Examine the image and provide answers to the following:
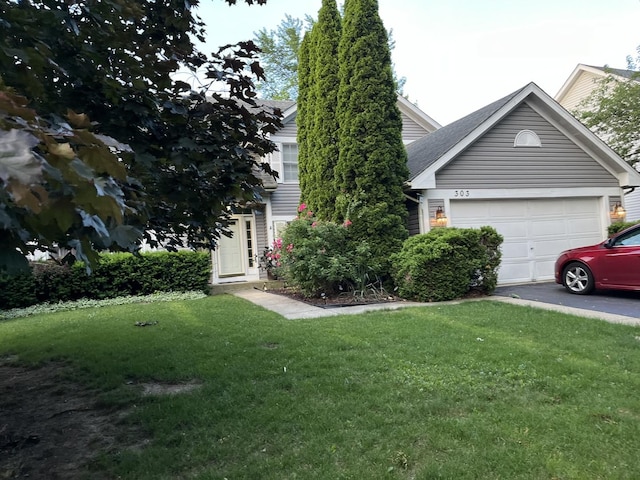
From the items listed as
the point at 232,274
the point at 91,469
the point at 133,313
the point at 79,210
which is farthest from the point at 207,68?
the point at 232,274

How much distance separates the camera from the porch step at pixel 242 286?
39.5 ft

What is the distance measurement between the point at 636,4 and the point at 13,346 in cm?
1155

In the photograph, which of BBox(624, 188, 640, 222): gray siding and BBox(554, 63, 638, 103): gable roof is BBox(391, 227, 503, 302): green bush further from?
BBox(554, 63, 638, 103): gable roof

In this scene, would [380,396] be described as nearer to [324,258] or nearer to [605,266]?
[324,258]

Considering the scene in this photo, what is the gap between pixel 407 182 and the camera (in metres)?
9.55

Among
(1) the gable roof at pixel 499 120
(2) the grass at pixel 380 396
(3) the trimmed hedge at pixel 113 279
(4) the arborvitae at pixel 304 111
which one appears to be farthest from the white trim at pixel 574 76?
(3) the trimmed hedge at pixel 113 279

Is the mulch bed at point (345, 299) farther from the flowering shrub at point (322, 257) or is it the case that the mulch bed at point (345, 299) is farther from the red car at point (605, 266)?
the red car at point (605, 266)

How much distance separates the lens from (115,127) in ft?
9.77

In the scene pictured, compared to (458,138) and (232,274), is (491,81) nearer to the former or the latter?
(458,138)

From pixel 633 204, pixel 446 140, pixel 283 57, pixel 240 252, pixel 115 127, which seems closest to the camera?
pixel 115 127

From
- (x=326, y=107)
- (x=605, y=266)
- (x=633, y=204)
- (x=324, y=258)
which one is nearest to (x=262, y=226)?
(x=326, y=107)

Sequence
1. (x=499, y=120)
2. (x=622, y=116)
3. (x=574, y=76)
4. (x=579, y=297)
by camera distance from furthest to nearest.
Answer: (x=574, y=76) → (x=622, y=116) → (x=499, y=120) → (x=579, y=297)

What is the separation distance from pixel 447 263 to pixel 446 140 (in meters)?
4.30

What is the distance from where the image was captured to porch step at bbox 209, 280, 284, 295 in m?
12.1
